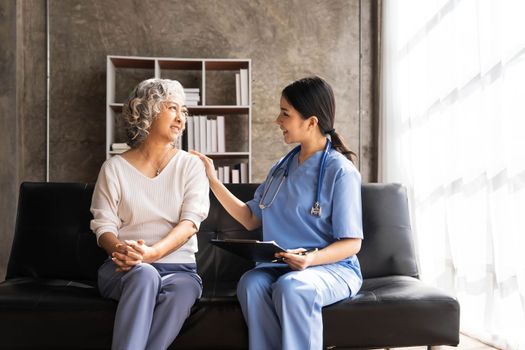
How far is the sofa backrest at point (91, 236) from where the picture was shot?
2.54 m

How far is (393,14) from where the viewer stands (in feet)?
15.7

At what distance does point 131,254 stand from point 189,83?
329cm

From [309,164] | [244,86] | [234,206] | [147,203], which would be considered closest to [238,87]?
[244,86]

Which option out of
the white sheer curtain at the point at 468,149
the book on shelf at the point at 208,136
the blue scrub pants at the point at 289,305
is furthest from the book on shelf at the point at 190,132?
the blue scrub pants at the point at 289,305

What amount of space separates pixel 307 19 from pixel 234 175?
1.58m

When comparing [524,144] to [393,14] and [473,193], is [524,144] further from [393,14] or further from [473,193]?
[393,14]

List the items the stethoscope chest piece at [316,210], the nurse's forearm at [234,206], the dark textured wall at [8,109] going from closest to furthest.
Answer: the stethoscope chest piece at [316,210], the nurse's forearm at [234,206], the dark textured wall at [8,109]

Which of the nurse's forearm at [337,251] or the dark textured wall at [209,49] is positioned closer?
the nurse's forearm at [337,251]

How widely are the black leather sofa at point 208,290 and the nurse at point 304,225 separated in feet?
0.28

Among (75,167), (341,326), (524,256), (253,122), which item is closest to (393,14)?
(253,122)

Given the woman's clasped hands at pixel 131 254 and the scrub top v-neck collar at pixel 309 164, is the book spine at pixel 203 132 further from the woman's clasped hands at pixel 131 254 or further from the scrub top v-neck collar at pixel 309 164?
the woman's clasped hands at pixel 131 254

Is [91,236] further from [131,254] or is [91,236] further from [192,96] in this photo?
[192,96]

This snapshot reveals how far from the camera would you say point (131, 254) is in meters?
2.06

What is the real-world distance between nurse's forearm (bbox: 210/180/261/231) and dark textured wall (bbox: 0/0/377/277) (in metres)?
2.70
